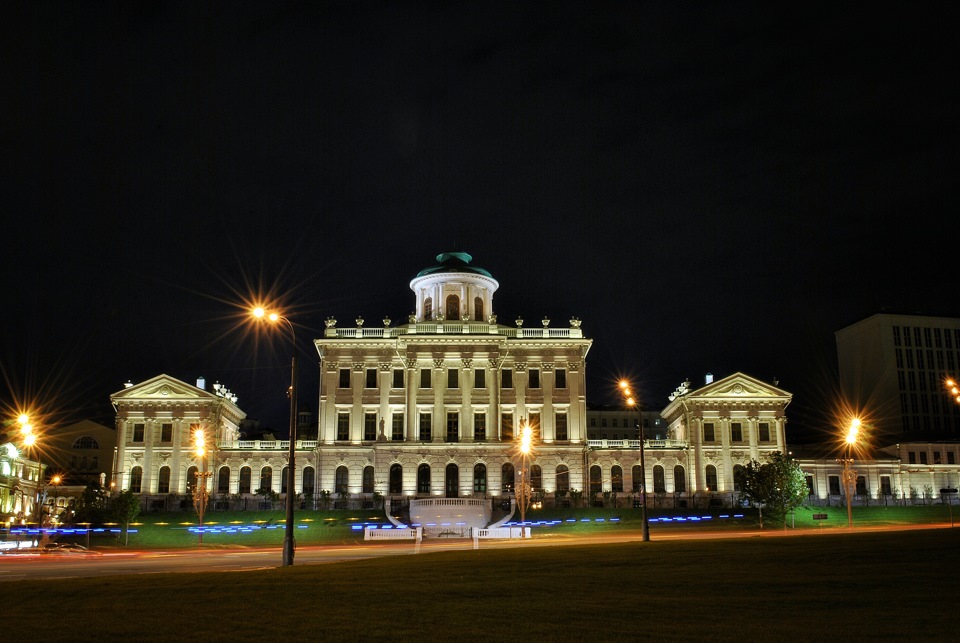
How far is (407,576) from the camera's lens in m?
26.1

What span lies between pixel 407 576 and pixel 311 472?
200ft

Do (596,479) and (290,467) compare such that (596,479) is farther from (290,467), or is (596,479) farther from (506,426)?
(290,467)

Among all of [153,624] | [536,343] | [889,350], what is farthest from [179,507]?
[889,350]

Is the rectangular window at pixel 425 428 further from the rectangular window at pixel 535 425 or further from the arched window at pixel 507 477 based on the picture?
the rectangular window at pixel 535 425

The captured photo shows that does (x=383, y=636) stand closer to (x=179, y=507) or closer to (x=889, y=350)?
(x=179, y=507)

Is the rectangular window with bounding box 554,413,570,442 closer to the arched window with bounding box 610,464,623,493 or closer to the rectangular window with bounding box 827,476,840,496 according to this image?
the arched window with bounding box 610,464,623,493

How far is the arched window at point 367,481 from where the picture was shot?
83.4 m

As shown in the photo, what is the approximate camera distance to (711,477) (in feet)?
286

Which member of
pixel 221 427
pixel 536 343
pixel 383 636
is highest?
pixel 536 343

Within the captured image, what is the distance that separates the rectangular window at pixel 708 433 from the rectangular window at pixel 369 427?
3094 centimetres

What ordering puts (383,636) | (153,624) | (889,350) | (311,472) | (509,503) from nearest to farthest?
1. (383,636)
2. (153,624)
3. (509,503)
4. (311,472)
5. (889,350)

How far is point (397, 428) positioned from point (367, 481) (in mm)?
5471

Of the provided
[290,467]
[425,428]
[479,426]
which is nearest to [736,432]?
[479,426]

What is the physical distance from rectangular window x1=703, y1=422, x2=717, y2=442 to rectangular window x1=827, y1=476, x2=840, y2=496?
12.3 metres
